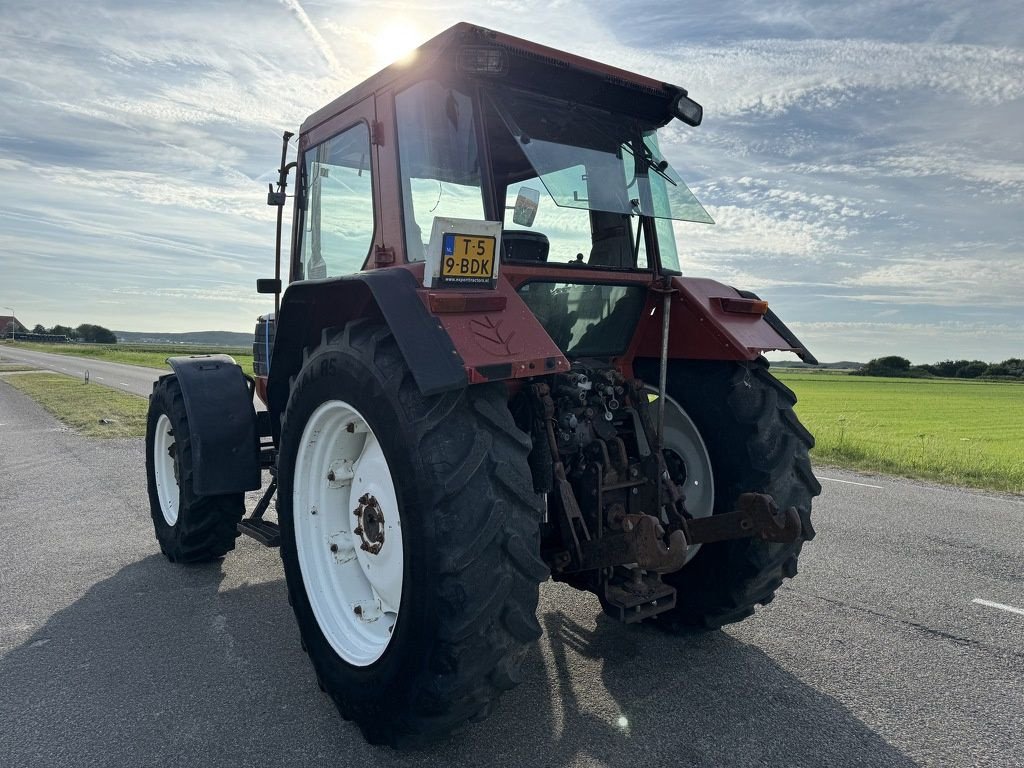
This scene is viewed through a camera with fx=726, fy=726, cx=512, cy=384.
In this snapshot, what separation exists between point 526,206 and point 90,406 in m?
14.3

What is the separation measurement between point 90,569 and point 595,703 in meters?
3.50

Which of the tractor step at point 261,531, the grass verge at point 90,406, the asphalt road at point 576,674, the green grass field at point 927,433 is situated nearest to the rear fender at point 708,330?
the asphalt road at point 576,674

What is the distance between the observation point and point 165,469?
204 inches

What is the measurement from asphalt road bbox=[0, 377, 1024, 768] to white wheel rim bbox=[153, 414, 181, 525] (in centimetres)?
36

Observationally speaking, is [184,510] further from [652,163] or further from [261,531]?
[652,163]

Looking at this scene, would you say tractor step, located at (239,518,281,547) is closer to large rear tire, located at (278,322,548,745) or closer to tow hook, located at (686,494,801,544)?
large rear tire, located at (278,322,548,745)

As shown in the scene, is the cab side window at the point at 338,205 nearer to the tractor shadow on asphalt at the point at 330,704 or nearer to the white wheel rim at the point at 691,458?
the white wheel rim at the point at 691,458

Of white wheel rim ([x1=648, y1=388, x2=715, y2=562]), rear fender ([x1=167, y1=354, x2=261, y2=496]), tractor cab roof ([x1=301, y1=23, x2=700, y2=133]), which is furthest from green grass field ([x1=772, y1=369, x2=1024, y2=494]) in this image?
rear fender ([x1=167, y1=354, x2=261, y2=496])

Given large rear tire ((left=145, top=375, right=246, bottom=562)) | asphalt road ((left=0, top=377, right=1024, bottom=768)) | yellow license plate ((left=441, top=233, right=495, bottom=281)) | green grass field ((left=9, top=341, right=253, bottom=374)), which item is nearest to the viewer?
yellow license plate ((left=441, top=233, right=495, bottom=281))

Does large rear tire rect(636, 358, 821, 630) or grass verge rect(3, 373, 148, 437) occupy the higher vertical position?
large rear tire rect(636, 358, 821, 630)

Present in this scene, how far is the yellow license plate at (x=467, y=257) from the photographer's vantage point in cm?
254

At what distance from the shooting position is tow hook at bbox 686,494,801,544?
8.89ft

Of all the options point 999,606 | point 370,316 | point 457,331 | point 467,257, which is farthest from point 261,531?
point 999,606

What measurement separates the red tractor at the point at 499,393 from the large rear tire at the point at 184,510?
37 cm
